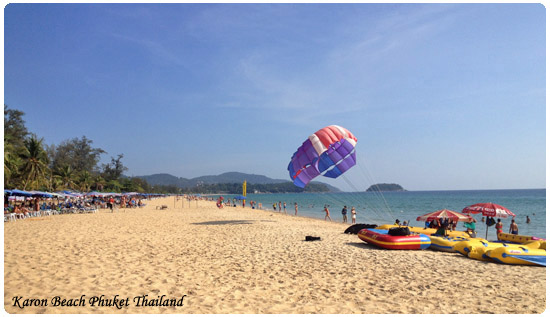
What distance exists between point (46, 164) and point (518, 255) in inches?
1743

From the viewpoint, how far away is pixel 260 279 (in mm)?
6223

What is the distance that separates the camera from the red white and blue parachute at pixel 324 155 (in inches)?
525

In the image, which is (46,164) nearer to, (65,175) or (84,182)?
(65,175)

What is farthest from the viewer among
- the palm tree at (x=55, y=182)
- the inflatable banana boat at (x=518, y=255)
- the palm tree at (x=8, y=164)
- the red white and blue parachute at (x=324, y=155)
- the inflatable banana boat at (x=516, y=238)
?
the palm tree at (x=55, y=182)

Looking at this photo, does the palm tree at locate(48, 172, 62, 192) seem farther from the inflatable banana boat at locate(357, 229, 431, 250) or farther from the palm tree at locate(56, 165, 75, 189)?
the inflatable banana boat at locate(357, 229, 431, 250)

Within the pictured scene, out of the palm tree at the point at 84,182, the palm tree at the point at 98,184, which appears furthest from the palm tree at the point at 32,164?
the palm tree at the point at 98,184

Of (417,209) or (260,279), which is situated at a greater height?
(260,279)

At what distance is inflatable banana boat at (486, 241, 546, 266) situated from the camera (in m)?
7.53

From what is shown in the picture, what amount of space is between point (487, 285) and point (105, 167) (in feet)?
260

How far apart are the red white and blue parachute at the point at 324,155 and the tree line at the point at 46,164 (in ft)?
70.0

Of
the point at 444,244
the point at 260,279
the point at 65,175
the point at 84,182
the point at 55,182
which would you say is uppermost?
the point at 65,175

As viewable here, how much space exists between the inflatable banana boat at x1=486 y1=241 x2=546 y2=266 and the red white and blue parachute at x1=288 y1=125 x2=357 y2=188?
6.69 metres

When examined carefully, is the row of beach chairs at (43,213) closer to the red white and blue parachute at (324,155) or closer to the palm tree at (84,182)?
the red white and blue parachute at (324,155)

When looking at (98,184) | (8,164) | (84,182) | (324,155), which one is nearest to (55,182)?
(84,182)
